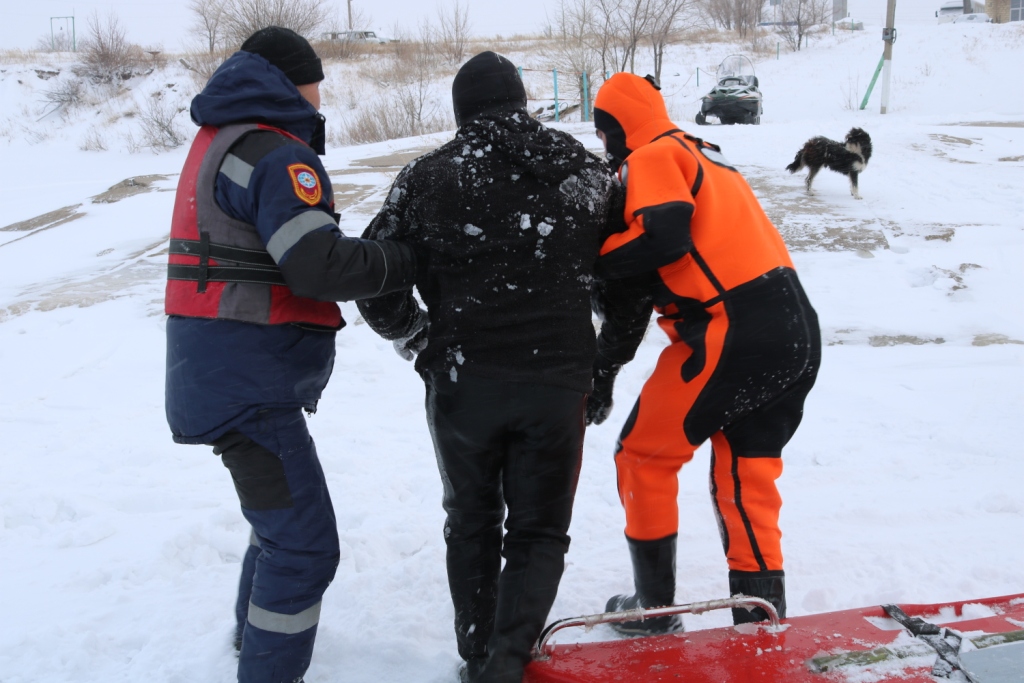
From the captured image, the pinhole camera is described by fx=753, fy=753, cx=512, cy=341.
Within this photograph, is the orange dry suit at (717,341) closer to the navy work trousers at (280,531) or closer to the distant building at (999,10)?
the navy work trousers at (280,531)

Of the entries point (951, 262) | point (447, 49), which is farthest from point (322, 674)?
point (447, 49)

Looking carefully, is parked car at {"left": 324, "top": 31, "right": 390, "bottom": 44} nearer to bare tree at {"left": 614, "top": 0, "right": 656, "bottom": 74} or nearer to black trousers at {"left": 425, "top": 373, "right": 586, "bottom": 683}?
bare tree at {"left": 614, "top": 0, "right": 656, "bottom": 74}

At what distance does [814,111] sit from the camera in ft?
70.1

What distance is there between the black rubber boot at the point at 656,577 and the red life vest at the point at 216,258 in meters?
1.29

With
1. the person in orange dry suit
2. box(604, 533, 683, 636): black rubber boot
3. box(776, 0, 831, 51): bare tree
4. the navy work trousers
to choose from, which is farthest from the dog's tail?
box(776, 0, 831, 51): bare tree

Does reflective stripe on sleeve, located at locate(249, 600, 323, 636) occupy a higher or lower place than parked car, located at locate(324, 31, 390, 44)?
lower

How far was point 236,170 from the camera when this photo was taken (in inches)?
69.8

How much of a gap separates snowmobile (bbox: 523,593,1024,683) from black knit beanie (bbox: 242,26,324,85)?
1597 millimetres

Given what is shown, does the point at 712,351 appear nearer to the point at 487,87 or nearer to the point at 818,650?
the point at 818,650

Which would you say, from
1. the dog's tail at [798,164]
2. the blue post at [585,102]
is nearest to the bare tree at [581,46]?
the blue post at [585,102]

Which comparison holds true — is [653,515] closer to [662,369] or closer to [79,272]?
[662,369]

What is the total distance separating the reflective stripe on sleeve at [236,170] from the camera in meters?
1.77

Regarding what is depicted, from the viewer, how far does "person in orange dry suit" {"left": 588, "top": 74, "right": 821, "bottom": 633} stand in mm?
2076

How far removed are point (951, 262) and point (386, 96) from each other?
20.8 metres
